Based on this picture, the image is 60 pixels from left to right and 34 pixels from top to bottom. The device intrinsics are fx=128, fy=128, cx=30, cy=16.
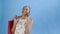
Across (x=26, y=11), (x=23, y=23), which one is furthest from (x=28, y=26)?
(x=26, y=11)

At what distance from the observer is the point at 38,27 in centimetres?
139

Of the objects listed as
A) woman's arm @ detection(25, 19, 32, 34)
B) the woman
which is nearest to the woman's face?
the woman

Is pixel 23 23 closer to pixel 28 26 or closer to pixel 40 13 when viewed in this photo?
pixel 28 26

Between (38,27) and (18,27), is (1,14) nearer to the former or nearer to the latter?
(18,27)

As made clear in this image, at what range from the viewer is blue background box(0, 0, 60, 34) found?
4.25 ft

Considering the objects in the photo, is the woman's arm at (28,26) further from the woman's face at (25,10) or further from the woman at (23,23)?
the woman's face at (25,10)

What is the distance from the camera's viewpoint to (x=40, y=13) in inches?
55.1

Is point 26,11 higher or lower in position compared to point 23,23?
higher

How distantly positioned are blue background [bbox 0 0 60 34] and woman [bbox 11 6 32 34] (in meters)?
0.05

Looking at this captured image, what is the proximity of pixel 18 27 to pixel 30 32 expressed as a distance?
17 cm

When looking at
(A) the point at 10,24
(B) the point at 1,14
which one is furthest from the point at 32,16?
(B) the point at 1,14

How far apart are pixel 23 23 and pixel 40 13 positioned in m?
0.23

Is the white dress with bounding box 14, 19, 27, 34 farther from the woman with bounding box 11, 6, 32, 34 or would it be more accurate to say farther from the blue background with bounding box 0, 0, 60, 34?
the blue background with bounding box 0, 0, 60, 34

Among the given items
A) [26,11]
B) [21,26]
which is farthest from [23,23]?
[26,11]
